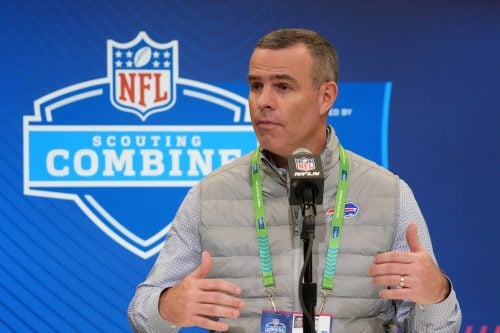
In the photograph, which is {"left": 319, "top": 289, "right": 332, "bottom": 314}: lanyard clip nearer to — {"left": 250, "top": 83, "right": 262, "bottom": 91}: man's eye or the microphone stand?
the microphone stand

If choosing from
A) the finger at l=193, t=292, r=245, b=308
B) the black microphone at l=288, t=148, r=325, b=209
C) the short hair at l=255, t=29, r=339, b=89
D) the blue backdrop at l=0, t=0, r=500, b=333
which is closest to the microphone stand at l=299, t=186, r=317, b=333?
the black microphone at l=288, t=148, r=325, b=209

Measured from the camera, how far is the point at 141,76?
3.45 metres

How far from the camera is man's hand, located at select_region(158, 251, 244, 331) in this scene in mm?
1719

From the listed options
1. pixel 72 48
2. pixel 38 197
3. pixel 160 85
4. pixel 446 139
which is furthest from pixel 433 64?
pixel 38 197

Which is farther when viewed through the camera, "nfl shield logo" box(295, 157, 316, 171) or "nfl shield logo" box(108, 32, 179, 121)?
"nfl shield logo" box(108, 32, 179, 121)

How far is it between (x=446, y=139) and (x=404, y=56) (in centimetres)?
44

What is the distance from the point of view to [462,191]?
352cm

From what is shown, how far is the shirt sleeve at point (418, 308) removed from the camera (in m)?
1.90

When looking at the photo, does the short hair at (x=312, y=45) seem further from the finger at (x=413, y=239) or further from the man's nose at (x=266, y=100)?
the finger at (x=413, y=239)

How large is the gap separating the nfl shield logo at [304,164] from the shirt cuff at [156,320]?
63cm

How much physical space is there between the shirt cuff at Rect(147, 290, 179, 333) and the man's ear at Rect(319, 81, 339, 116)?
2.38ft

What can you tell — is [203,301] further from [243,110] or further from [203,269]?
[243,110]

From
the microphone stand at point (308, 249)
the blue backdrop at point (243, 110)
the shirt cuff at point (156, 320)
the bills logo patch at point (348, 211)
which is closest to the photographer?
the microphone stand at point (308, 249)

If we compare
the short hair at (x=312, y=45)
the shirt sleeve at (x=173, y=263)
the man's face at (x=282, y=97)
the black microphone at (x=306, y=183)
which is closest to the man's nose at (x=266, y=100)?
the man's face at (x=282, y=97)
